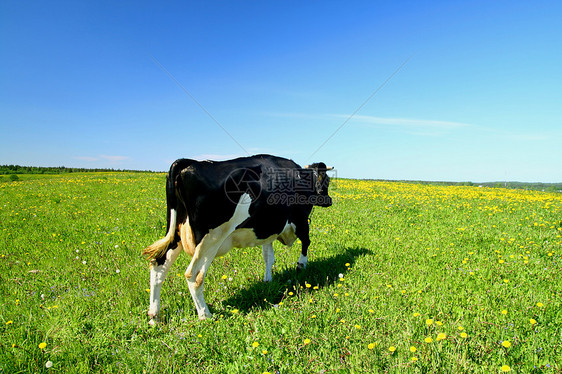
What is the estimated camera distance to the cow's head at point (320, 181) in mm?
5523

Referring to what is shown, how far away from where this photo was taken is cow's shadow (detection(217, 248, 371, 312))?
4.27 meters

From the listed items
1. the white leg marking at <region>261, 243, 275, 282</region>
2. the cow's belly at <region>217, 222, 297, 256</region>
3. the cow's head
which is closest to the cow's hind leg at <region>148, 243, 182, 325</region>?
the cow's belly at <region>217, 222, 297, 256</region>

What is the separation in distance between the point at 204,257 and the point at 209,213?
628 millimetres

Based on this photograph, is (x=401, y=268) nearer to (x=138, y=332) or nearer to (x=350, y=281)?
(x=350, y=281)

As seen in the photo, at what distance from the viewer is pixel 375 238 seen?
733 cm

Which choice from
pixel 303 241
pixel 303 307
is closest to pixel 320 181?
pixel 303 241

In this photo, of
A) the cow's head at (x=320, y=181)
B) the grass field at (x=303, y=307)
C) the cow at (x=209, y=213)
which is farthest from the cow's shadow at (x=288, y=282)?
the cow's head at (x=320, y=181)

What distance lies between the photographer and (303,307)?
3.78m

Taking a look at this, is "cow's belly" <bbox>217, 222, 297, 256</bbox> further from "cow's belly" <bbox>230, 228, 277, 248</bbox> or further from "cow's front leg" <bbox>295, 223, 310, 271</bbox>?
"cow's front leg" <bbox>295, 223, 310, 271</bbox>

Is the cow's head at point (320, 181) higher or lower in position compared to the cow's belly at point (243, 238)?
higher

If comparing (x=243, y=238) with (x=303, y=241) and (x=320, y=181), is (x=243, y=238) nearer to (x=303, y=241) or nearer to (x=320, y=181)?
(x=303, y=241)

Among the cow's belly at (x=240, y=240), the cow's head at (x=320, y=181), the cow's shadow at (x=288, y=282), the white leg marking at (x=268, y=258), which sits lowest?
the cow's shadow at (x=288, y=282)

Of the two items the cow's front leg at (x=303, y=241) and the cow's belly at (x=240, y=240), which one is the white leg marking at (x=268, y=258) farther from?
the cow's front leg at (x=303, y=241)

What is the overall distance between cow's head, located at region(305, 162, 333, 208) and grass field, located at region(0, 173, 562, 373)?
128cm
